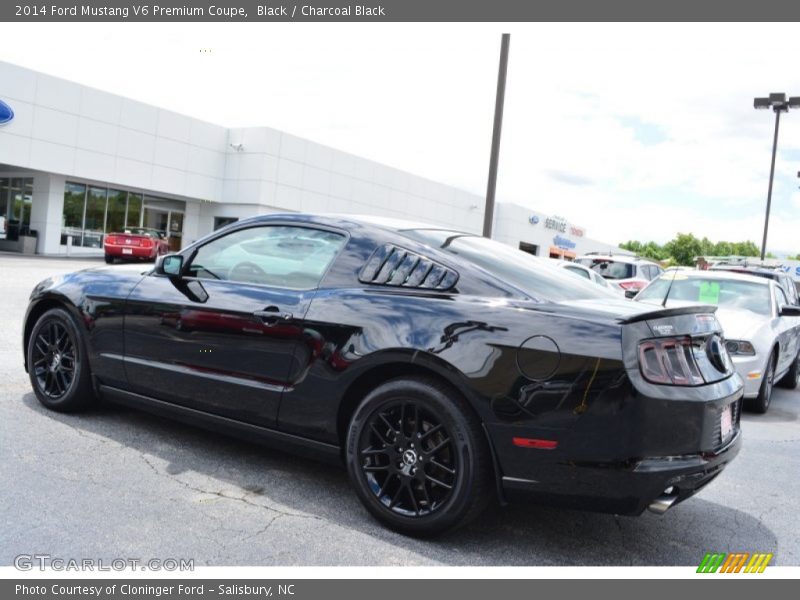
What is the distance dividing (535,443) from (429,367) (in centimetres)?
58

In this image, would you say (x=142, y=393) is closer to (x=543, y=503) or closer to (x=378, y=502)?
(x=378, y=502)

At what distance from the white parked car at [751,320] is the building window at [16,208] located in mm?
26972

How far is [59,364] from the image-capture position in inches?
186

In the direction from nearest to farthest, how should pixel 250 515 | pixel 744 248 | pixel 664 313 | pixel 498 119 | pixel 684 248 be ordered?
1. pixel 664 313
2. pixel 250 515
3. pixel 498 119
4. pixel 684 248
5. pixel 744 248

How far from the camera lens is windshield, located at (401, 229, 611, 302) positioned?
10.9ft

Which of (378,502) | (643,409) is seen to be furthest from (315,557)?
(643,409)

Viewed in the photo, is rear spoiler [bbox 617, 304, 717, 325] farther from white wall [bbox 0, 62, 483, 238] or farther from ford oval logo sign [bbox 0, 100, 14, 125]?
white wall [bbox 0, 62, 483, 238]

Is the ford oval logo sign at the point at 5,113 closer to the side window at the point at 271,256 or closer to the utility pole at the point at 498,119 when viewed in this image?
the utility pole at the point at 498,119

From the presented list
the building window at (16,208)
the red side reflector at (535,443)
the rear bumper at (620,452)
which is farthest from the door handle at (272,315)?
the building window at (16,208)

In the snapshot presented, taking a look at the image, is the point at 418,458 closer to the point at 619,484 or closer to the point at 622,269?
the point at 619,484

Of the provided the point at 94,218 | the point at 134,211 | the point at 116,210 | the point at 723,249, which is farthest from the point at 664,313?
the point at 723,249

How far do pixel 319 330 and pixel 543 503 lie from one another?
137cm

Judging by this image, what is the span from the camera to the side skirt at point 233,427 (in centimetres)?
353

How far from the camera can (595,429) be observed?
2820mm
